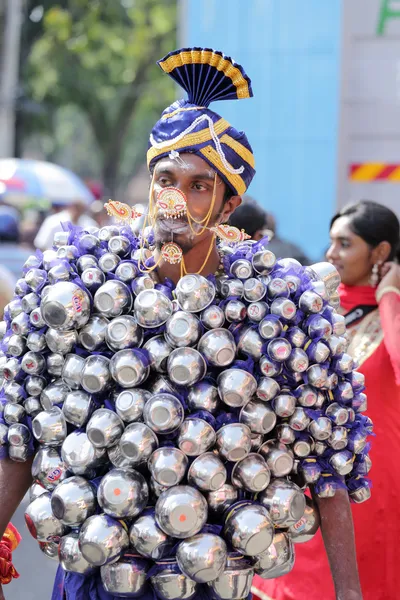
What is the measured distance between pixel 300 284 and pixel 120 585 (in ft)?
3.05

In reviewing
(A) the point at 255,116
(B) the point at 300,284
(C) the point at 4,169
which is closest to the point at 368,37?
(A) the point at 255,116

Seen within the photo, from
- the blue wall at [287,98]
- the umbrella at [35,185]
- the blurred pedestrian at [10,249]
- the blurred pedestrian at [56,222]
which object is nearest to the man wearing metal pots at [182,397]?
the blurred pedestrian at [10,249]

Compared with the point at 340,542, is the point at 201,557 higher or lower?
higher

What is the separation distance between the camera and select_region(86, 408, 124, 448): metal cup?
2.54m

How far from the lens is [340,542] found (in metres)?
2.75

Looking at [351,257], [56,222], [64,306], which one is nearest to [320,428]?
[64,306]

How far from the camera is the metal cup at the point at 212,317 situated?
8.73 feet

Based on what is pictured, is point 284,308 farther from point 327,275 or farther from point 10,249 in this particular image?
point 10,249

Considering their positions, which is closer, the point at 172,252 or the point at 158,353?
the point at 158,353

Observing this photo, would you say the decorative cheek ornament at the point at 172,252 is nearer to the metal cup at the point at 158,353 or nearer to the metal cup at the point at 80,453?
the metal cup at the point at 158,353

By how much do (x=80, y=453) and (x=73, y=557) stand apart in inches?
10.4

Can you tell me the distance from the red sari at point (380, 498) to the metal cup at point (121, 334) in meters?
1.73

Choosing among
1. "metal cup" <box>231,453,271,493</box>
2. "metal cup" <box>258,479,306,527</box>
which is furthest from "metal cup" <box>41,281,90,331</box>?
"metal cup" <box>258,479,306,527</box>

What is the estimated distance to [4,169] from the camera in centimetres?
1500
